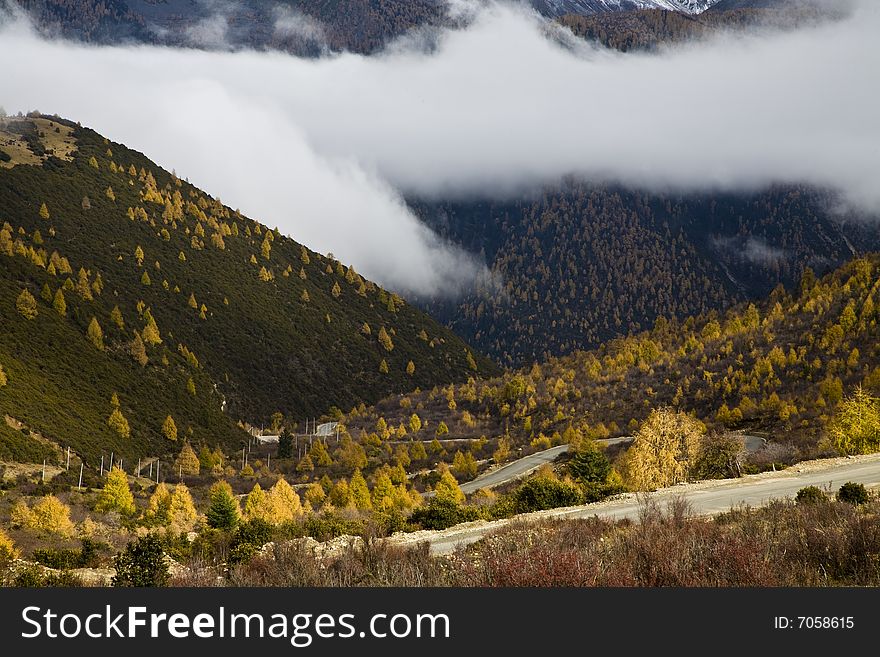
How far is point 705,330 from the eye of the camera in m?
179

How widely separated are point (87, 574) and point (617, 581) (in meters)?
13.8

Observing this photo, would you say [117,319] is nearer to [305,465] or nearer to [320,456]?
[320,456]

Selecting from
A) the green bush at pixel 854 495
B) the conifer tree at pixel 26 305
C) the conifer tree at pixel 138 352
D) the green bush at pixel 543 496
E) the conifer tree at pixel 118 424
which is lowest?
the green bush at pixel 854 495

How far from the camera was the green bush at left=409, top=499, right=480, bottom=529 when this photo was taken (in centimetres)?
2598

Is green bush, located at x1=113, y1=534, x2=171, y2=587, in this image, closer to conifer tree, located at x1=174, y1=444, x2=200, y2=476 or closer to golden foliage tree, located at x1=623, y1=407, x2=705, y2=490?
golden foliage tree, located at x1=623, y1=407, x2=705, y2=490

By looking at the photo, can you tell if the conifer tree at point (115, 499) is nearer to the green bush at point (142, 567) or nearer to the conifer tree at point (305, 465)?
the conifer tree at point (305, 465)

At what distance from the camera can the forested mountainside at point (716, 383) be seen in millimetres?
102812

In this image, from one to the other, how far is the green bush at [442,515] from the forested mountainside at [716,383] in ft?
168

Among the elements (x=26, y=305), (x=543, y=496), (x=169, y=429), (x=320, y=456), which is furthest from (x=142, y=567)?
(x=26, y=305)

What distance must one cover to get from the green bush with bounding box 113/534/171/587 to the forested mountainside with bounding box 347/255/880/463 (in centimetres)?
6527

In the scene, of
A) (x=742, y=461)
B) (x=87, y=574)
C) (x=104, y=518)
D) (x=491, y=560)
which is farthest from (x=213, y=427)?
(x=491, y=560)

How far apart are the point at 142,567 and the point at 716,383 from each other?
394 ft

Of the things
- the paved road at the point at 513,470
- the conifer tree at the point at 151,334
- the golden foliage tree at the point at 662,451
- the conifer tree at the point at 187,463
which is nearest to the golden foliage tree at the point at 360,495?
the paved road at the point at 513,470

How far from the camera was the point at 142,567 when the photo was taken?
47.4 ft
